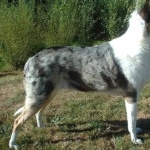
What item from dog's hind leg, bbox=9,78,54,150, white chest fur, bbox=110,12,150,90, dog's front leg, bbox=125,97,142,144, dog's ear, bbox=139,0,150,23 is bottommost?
dog's front leg, bbox=125,97,142,144

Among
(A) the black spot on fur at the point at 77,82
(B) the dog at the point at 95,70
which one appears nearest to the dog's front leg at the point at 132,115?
(B) the dog at the point at 95,70

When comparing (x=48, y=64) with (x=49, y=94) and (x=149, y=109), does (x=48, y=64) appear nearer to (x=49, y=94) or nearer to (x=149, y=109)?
(x=49, y=94)

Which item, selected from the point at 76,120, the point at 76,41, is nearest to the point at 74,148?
the point at 76,120

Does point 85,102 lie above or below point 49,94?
below

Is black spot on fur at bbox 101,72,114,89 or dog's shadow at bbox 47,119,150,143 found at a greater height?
black spot on fur at bbox 101,72,114,89

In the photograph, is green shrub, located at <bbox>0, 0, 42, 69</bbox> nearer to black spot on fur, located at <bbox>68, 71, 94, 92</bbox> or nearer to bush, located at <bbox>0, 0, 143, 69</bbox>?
bush, located at <bbox>0, 0, 143, 69</bbox>

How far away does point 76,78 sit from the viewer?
5551 millimetres

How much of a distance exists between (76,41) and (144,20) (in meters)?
5.92

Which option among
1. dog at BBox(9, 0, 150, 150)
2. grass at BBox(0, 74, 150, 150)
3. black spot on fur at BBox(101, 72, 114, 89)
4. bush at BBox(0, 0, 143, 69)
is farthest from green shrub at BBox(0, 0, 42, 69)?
black spot on fur at BBox(101, 72, 114, 89)

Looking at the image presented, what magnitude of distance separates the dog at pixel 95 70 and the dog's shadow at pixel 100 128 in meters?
0.55

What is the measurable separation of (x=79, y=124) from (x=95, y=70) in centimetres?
133

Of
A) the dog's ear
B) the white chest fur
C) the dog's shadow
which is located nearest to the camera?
the dog's ear

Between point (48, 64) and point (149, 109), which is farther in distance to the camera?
point (149, 109)

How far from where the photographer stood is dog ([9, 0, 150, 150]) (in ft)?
17.5
